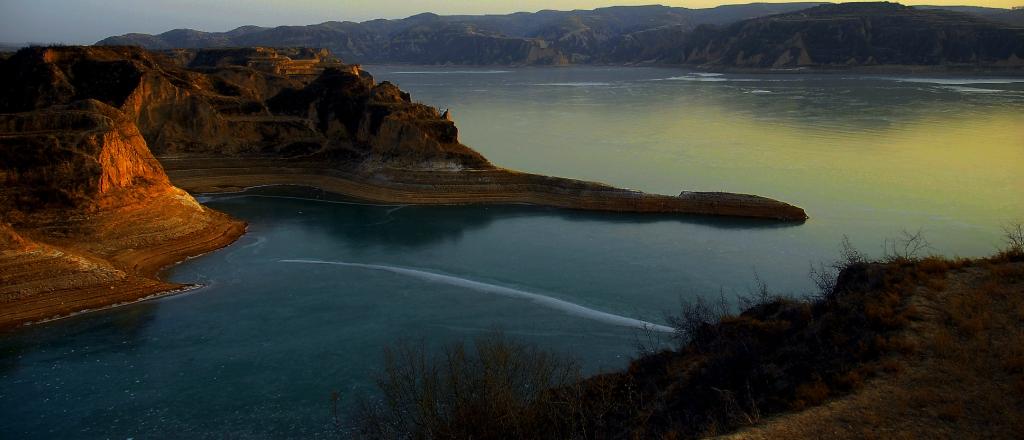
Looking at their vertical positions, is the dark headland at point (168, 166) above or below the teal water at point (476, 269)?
above

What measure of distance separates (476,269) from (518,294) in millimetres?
3087

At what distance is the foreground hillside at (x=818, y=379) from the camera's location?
839cm

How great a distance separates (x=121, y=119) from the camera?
2767cm

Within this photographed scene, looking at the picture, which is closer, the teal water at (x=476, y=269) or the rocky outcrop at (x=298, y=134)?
the teal water at (x=476, y=269)

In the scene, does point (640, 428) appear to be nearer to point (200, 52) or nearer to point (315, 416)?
point (315, 416)

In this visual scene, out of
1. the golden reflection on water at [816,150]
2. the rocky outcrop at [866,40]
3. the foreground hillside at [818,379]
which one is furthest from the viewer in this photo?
the rocky outcrop at [866,40]

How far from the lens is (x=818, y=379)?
30.7 ft

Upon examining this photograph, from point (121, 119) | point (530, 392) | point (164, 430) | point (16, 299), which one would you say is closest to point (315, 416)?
point (164, 430)

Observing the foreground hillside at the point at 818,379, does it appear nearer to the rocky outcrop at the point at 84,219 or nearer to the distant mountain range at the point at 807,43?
the rocky outcrop at the point at 84,219

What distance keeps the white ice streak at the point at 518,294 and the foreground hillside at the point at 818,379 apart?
14.2ft

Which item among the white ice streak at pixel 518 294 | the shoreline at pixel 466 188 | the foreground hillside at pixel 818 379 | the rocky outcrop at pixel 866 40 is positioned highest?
the rocky outcrop at pixel 866 40

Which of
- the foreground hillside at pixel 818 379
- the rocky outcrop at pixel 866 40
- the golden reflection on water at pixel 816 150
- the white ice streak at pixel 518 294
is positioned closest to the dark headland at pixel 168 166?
the golden reflection on water at pixel 816 150

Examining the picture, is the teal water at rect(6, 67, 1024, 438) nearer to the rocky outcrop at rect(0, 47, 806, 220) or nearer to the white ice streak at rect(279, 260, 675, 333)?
the white ice streak at rect(279, 260, 675, 333)

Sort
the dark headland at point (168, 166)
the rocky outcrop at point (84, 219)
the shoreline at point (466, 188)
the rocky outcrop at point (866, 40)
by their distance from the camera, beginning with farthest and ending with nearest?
the rocky outcrop at point (866, 40), the shoreline at point (466, 188), the dark headland at point (168, 166), the rocky outcrop at point (84, 219)
